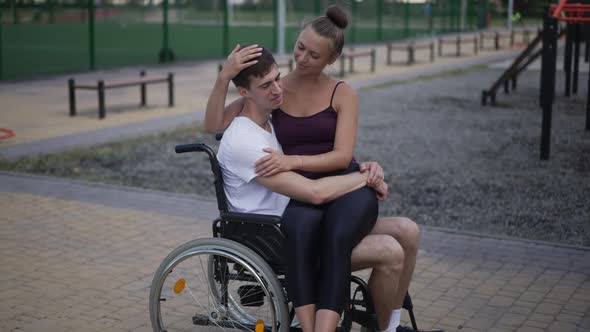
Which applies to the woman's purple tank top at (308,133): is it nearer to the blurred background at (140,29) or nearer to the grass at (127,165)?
the grass at (127,165)

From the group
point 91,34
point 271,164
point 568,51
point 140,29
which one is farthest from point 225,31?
point 271,164

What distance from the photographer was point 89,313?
4.59 m

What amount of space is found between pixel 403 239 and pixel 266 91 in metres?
0.89

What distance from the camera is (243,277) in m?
3.84

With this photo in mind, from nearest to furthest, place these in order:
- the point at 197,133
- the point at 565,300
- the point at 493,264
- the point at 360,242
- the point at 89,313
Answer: the point at 360,242 → the point at 89,313 → the point at 565,300 → the point at 493,264 → the point at 197,133

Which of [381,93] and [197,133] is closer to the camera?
[197,133]

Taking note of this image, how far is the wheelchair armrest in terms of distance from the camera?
364 centimetres

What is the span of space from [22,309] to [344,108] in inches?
82.3

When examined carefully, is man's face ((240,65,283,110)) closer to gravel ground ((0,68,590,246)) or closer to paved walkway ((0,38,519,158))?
gravel ground ((0,68,590,246))

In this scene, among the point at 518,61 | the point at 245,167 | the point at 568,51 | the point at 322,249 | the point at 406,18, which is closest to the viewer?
the point at 322,249

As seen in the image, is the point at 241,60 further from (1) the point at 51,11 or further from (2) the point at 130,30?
(2) the point at 130,30

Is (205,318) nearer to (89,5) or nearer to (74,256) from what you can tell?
(74,256)

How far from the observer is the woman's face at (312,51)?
3.85 meters

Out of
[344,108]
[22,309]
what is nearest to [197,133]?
[22,309]
